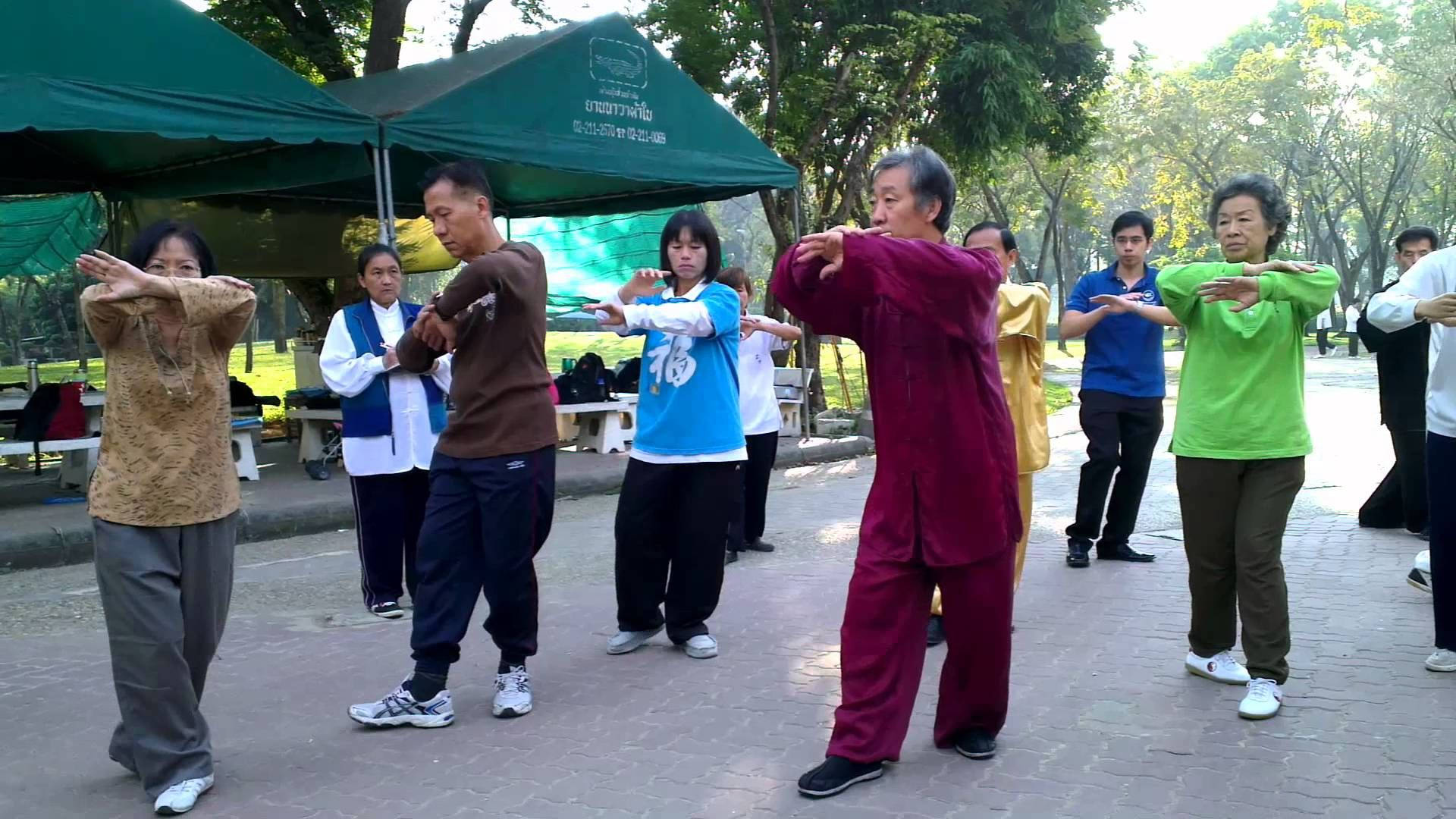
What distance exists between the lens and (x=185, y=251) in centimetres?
370

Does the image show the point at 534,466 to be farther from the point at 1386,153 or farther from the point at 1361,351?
the point at 1386,153

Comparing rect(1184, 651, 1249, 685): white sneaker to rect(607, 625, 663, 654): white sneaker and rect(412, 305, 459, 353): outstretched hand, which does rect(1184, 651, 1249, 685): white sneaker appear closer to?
rect(607, 625, 663, 654): white sneaker

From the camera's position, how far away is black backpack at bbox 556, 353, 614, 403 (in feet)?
40.4

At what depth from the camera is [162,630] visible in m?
3.50

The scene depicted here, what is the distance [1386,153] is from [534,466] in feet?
141

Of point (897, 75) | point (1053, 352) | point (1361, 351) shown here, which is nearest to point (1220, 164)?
point (1053, 352)

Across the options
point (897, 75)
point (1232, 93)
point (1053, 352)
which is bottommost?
point (1053, 352)

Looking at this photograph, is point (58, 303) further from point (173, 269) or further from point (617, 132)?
point (173, 269)

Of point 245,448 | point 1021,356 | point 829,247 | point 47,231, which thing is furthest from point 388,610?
point 47,231

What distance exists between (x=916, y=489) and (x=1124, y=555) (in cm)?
377

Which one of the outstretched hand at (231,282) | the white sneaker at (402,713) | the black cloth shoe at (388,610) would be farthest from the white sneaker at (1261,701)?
the black cloth shoe at (388,610)

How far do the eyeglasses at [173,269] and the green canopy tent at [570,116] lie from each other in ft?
16.3

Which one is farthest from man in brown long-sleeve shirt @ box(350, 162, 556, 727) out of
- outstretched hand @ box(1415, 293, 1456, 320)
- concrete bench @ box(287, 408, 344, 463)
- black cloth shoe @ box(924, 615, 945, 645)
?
concrete bench @ box(287, 408, 344, 463)

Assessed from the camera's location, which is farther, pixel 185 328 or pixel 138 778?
pixel 138 778
